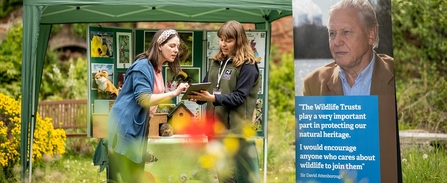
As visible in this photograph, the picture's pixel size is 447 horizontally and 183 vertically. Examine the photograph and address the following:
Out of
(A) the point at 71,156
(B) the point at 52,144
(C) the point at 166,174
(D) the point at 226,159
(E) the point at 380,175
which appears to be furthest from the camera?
(A) the point at 71,156

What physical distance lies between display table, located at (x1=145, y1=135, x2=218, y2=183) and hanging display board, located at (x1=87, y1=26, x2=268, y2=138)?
43 cm

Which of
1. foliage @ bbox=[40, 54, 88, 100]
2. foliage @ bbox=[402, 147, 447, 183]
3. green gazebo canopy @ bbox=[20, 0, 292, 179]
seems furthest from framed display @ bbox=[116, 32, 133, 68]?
foliage @ bbox=[40, 54, 88, 100]

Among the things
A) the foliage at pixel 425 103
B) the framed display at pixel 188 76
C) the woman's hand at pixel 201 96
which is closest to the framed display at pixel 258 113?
the framed display at pixel 188 76

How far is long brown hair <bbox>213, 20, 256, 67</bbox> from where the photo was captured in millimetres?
6402

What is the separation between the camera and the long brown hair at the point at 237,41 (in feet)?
21.0

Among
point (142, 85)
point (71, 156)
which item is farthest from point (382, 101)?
point (71, 156)

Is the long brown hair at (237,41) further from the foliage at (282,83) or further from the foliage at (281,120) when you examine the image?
the foliage at (282,83)

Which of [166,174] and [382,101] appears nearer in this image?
[382,101]

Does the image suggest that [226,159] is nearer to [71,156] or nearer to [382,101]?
[382,101]

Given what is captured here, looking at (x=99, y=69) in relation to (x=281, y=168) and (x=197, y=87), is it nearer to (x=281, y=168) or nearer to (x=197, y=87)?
(x=197, y=87)

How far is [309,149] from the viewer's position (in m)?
6.19

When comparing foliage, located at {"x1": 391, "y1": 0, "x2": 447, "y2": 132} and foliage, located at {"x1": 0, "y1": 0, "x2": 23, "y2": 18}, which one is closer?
foliage, located at {"x1": 391, "y1": 0, "x2": 447, "y2": 132}

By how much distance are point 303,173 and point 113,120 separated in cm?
Result: 152

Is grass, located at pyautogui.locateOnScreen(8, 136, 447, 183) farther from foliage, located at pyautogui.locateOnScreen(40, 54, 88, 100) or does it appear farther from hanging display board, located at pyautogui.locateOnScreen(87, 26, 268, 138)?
foliage, located at pyautogui.locateOnScreen(40, 54, 88, 100)
